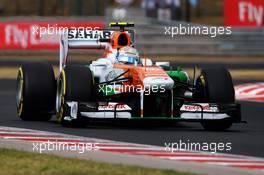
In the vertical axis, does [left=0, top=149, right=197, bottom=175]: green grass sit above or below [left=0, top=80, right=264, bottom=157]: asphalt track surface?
above

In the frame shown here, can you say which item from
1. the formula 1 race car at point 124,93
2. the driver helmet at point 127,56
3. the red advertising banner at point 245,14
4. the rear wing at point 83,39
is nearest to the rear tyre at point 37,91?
the formula 1 race car at point 124,93

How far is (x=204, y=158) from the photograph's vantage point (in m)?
11.4

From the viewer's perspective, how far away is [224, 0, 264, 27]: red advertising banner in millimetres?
42250

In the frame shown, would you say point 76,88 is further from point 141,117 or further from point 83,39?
point 83,39

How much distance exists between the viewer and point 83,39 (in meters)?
17.2

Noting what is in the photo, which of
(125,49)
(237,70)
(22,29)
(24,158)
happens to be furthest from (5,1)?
(24,158)

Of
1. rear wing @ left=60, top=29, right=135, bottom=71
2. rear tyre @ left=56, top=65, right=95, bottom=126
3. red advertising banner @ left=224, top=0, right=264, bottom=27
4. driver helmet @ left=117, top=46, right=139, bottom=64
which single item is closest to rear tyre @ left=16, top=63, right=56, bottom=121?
rear wing @ left=60, top=29, right=135, bottom=71

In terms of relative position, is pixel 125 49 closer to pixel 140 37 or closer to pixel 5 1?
pixel 140 37

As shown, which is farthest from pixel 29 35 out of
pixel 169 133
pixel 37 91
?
pixel 169 133

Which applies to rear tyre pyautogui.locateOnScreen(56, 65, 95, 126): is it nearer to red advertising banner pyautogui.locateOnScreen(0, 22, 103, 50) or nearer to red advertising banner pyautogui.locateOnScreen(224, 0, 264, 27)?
red advertising banner pyautogui.locateOnScreen(0, 22, 103, 50)

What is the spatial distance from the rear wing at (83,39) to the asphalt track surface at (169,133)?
127 cm

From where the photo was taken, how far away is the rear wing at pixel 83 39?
55.9ft

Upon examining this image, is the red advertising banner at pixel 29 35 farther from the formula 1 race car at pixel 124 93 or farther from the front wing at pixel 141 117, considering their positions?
→ the front wing at pixel 141 117

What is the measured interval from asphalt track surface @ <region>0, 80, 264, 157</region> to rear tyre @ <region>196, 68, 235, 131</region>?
0.54 feet
